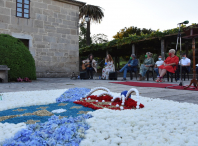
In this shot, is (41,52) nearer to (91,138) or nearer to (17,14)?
(17,14)

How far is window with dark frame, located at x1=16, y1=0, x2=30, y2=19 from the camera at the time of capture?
910 centimetres

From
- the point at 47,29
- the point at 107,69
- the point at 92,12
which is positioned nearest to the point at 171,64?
the point at 107,69

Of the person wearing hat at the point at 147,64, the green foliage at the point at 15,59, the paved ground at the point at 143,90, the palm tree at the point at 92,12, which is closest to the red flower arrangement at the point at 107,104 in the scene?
the paved ground at the point at 143,90

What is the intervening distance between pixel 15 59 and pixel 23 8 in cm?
456

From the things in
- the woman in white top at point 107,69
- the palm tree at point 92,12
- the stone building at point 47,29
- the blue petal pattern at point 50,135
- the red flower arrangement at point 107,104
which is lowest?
the blue petal pattern at point 50,135

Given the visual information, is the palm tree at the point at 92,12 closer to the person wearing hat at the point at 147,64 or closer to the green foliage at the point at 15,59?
the person wearing hat at the point at 147,64

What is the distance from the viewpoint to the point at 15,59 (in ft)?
19.5

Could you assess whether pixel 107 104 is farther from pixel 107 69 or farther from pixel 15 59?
pixel 107 69

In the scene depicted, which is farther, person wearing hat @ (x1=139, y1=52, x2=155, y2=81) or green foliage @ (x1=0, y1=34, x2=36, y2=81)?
person wearing hat @ (x1=139, y1=52, x2=155, y2=81)

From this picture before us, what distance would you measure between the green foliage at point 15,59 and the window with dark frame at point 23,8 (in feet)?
10.9

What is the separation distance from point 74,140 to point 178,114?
1078mm

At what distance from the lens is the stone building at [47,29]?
897cm

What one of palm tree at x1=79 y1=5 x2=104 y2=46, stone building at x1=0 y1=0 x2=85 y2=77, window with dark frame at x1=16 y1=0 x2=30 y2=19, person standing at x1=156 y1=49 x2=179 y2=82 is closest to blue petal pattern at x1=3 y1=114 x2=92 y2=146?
person standing at x1=156 y1=49 x2=179 y2=82

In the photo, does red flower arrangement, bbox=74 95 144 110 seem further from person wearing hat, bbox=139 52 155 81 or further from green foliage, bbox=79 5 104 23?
green foliage, bbox=79 5 104 23
